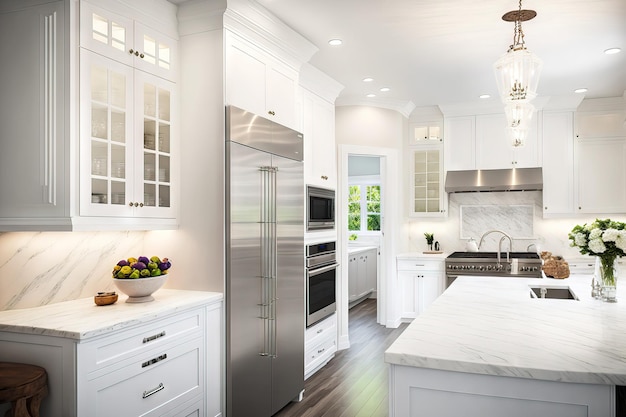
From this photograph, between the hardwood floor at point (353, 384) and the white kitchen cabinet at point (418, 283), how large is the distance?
0.50 metres

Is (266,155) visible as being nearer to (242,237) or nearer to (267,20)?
(242,237)

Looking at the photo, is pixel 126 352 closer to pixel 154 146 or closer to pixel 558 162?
pixel 154 146

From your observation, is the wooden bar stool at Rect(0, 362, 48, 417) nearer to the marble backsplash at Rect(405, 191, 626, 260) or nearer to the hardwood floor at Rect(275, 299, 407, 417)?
the hardwood floor at Rect(275, 299, 407, 417)

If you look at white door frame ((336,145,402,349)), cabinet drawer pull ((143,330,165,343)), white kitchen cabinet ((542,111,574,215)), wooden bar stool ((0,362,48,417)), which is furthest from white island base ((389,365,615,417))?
white kitchen cabinet ((542,111,574,215))

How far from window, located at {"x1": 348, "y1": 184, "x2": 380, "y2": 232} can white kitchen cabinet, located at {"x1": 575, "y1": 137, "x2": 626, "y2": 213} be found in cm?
320

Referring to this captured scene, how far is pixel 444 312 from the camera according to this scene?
2529 millimetres

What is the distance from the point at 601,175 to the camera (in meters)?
5.56

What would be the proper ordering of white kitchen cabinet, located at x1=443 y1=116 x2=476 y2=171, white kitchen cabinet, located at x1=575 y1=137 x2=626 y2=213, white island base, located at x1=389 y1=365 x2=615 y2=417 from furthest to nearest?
1. white kitchen cabinet, located at x1=443 y1=116 x2=476 y2=171
2. white kitchen cabinet, located at x1=575 y1=137 x2=626 y2=213
3. white island base, located at x1=389 y1=365 x2=615 y2=417

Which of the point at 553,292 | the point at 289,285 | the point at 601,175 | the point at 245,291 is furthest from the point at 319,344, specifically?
the point at 601,175

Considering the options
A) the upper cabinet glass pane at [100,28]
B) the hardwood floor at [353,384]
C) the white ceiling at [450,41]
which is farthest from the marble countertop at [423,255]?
the upper cabinet glass pane at [100,28]

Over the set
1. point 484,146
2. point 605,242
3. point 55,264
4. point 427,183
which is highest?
point 484,146

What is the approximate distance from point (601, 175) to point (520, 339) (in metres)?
4.42

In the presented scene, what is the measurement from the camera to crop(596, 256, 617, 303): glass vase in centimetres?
281

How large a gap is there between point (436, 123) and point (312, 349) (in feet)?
11.5
